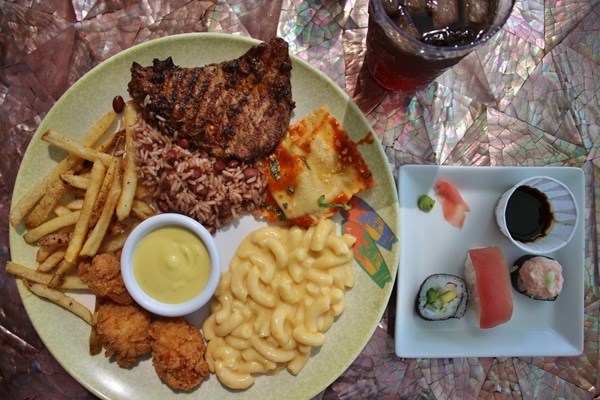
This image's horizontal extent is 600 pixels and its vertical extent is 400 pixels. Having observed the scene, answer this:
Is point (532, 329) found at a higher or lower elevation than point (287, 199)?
lower

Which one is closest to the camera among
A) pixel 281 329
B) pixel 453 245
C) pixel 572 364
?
pixel 281 329

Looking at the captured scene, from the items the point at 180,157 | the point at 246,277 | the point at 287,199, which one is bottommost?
the point at 246,277

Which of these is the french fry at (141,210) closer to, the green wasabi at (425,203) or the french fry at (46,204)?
the french fry at (46,204)

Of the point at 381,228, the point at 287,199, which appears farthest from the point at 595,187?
the point at 287,199

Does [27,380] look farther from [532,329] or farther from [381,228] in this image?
[532,329]

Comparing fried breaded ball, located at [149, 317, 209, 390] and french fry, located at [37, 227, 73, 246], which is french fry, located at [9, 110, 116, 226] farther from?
fried breaded ball, located at [149, 317, 209, 390]

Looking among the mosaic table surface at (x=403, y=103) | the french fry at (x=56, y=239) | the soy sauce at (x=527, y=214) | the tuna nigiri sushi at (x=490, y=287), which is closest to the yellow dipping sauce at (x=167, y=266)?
the french fry at (x=56, y=239)

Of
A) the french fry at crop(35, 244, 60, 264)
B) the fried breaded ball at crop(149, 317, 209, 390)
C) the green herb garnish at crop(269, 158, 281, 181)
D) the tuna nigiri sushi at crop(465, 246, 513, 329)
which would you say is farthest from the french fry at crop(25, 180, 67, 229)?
the tuna nigiri sushi at crop(465, 246, 513, 329)
